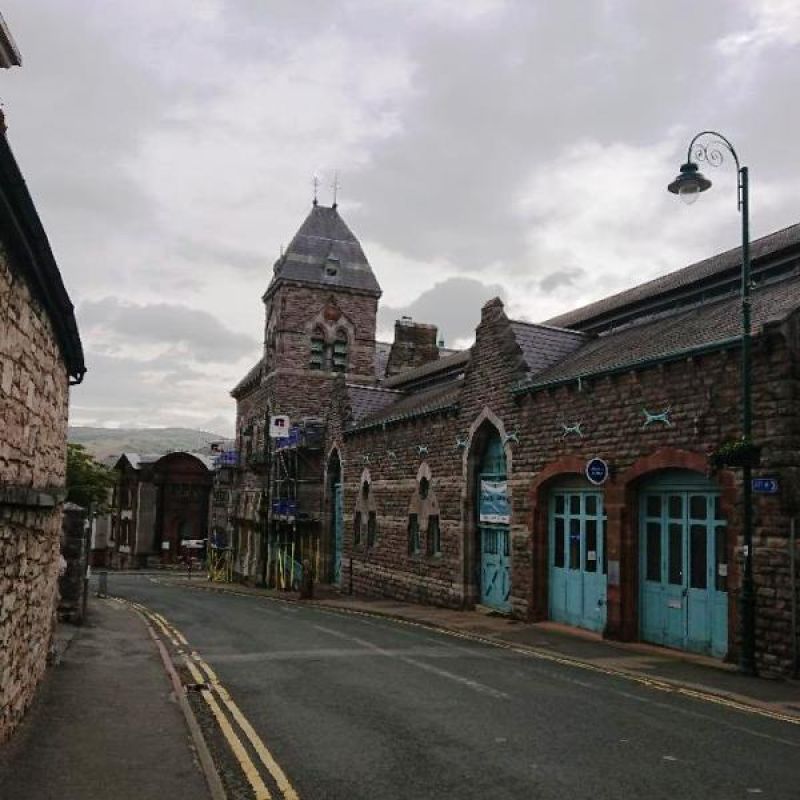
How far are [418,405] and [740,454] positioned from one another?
17659 mm

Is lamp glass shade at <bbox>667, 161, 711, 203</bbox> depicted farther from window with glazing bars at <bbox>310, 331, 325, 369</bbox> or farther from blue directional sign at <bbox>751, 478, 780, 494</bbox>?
window with glazing bars at <bbox>310, 331, 325, 369</bbox>

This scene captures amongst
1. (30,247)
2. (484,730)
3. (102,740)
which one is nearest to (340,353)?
(484,730)

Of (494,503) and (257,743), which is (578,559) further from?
(257,743)

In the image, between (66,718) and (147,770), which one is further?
(66,718)

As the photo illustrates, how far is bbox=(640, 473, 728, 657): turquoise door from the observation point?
50.5ft

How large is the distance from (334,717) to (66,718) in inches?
122

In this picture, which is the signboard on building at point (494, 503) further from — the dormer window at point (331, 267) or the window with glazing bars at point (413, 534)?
the dormer window at point (331, 267)

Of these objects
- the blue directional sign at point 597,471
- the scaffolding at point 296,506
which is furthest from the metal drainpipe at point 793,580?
the scaffolding at point 296,506

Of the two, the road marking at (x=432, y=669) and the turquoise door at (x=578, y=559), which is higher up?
the turquoise door at (x=578, y=559)

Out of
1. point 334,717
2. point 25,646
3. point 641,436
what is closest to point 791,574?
point 641,436

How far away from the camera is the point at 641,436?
1688 cm

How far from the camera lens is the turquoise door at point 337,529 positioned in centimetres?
3441

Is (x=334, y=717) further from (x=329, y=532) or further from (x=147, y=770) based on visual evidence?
(x=329, y=532)

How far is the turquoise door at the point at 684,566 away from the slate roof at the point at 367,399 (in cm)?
1818
